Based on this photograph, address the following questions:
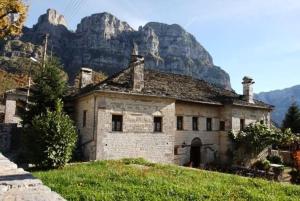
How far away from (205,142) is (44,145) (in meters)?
14.1

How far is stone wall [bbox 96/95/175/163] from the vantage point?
20.8m

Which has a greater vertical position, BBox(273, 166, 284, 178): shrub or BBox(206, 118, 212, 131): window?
BBox(206, 118, 212, 131): window

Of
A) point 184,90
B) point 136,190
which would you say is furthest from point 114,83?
point 136,190

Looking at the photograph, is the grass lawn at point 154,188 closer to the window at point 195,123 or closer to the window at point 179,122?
the window at point 179,122

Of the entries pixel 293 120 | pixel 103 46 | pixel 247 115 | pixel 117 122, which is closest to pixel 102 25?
pixel 103 46

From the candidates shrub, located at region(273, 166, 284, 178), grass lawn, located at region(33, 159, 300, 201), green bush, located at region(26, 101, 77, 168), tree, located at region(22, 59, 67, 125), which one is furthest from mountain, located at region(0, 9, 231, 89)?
grass lawn, located at region(33, 159, 300, 201)

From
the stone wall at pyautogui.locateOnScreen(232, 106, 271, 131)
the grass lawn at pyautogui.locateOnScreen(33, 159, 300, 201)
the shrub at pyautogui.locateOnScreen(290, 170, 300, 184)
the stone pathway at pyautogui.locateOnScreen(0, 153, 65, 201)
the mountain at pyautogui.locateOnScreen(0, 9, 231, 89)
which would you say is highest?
the mountain at pyautogui.locateOnScreen(0, 9, 231, 89)

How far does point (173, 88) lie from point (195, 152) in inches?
213

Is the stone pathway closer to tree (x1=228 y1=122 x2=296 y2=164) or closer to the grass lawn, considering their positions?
the grass lawn

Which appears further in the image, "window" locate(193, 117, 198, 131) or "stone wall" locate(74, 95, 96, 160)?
"window" locate(193, 117, 198, 131)

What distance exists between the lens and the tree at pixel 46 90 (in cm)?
2294

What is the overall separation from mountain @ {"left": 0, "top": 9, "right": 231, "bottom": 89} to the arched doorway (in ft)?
266

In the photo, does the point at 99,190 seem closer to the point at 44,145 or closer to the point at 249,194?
the point at 249,194

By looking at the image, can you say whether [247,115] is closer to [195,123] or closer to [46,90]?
[195,123]
